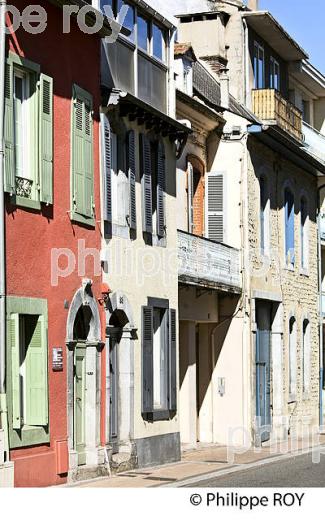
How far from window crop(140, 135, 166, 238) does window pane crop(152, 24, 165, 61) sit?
1.68 m

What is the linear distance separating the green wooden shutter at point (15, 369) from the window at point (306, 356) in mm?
18728

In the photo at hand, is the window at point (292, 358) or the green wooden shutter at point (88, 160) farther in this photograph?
the window at point (292, 358)

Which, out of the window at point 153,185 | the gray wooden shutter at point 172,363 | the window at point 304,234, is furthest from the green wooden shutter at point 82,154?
the window at point 304,234

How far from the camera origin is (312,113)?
38781 mm

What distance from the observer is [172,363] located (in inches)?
955

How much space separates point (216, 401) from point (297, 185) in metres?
8.16

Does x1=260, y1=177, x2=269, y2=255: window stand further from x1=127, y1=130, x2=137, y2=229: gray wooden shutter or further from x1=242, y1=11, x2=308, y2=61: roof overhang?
x1=127, y1=130, x2=137, y2=229: gray wooden shutter

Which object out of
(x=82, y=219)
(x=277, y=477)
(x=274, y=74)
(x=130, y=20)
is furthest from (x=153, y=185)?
(x=274, y=74)

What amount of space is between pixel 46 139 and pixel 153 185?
5329mm

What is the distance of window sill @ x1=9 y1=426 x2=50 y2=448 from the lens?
1722 centimetres

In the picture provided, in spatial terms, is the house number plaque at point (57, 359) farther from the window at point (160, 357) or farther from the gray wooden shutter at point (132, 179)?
the window at point (160, 357)

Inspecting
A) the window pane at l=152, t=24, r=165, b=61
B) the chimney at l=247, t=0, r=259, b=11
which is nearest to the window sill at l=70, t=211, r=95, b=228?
the window pane at l=152, t=24, r=165, b=61

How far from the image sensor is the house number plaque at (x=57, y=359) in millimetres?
18641
